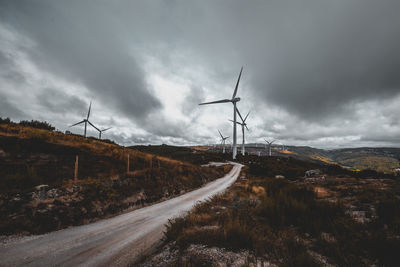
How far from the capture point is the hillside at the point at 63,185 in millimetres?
7402

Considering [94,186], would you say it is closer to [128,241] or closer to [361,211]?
[128,241]

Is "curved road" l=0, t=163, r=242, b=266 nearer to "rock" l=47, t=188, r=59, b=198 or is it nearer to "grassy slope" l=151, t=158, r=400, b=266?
"grassy slope" l=151, t=158, r=400, b=266

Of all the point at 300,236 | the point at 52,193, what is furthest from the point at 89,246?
the point at 300,236

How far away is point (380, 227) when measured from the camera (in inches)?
194

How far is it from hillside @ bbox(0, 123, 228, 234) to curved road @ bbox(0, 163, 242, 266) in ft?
4.37

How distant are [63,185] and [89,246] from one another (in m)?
6.67

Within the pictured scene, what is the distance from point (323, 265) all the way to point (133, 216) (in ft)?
29.2

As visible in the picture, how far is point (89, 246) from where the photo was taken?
559 cm

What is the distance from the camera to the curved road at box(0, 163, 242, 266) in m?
4.75

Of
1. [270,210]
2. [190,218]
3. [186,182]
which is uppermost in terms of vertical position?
[270,210]

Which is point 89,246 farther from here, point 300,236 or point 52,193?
point 300,236

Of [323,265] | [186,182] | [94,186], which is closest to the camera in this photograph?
[323,265]

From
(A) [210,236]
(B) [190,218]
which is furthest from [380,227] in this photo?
(B) [190,218]

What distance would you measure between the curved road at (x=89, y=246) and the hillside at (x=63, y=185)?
1.33 m
